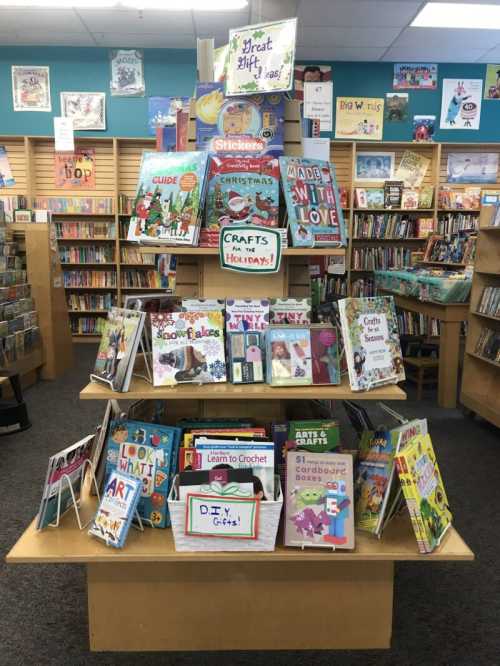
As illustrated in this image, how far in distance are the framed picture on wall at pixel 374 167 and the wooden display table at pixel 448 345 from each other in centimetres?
316

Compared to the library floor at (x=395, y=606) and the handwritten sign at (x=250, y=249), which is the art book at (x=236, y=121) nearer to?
the handwritten sign at (x=250, y=249)

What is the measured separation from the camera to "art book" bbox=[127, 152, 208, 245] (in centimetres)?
186

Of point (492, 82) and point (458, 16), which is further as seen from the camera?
point (492, 82)

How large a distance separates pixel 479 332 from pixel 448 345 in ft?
0.94

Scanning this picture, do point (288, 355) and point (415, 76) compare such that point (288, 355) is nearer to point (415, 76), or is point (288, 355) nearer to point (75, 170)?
point (75, 170)

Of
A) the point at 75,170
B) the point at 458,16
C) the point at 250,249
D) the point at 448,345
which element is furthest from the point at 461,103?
the point at 250,249

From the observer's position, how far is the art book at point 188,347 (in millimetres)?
1772

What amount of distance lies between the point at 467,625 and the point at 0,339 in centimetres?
400

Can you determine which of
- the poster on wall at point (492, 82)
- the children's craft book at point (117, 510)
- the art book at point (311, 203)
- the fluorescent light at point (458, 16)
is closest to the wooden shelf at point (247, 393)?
the children's craft book at point (117, 510)

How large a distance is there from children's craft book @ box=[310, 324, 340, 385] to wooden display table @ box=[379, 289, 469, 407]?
9.86 ft

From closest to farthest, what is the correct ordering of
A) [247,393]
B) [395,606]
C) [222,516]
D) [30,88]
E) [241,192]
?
1. [222,516]
2. [247,393]
3. [241,192]
4. [395,606]
5. [30,88]

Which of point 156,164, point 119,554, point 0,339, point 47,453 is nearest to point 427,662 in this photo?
point 119,554

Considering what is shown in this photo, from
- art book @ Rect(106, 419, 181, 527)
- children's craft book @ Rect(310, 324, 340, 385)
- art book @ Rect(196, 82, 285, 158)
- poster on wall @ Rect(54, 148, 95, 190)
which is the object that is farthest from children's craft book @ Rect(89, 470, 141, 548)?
poster on wall @ Rect(54, 148, 95, 190)

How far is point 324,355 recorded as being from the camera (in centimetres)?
180
